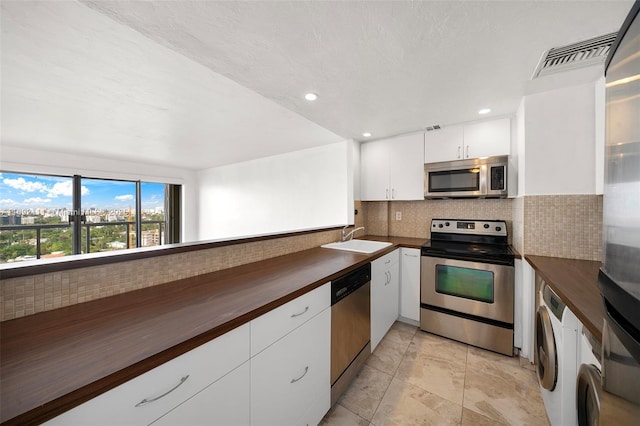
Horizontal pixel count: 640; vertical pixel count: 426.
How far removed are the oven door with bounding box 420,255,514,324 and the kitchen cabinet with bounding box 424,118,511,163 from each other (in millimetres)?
1084

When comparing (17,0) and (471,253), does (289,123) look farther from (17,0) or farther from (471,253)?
(471,253)

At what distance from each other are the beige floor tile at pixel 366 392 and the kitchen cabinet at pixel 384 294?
205 millimetres

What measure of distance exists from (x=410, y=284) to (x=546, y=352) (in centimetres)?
120

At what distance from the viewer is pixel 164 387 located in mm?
678

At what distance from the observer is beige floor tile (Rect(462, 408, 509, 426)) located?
140 cm

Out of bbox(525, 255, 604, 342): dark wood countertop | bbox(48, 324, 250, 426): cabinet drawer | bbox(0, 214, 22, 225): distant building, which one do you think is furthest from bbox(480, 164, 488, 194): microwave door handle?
bbox(0, 214, 22, 225): distant building

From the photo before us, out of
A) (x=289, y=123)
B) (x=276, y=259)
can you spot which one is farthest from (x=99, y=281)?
(x=289, y=123)

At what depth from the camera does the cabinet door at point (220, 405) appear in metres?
0.72

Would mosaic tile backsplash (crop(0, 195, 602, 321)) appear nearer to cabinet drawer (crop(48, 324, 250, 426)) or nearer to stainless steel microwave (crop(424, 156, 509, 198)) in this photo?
stainless steel microwave (crop(424, 156, 509, 198))

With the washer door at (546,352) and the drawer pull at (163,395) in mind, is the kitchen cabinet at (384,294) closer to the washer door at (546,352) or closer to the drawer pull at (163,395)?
the washer door at (546,352)

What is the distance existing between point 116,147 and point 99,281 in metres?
3.33

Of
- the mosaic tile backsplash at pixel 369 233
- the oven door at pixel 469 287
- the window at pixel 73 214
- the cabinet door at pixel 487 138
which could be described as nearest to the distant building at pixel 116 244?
the window at pixel 73 214

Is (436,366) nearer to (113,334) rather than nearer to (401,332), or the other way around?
(401,332)

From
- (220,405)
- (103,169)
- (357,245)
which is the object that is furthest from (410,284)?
(103,169)
